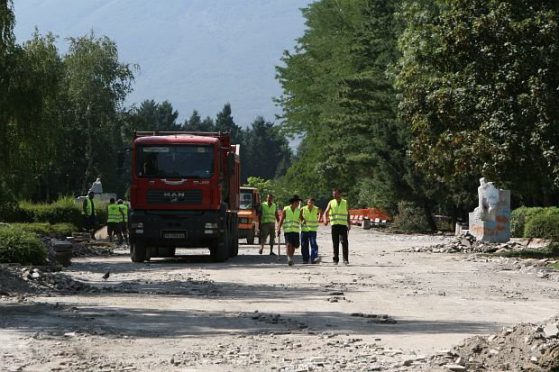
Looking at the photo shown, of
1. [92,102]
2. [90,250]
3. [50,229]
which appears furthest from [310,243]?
[92,102]

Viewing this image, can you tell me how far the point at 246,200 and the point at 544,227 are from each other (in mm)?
12993

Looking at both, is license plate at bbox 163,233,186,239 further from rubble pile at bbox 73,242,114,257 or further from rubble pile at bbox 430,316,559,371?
rubble pile at bbox 430,316,559,371

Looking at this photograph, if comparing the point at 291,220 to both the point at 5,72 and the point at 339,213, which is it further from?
the point at 5,72

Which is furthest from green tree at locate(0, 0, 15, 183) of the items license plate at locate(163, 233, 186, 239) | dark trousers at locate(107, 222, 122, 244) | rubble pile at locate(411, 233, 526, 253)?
rubble pile at locate(411, 233, 526, 253)

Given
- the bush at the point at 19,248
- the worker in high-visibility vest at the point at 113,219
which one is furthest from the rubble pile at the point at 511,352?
the worker in high-visibility vest at the point at 113,219

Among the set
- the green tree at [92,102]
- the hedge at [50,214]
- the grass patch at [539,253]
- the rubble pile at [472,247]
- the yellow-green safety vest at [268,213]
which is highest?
the green tree at [92,102]

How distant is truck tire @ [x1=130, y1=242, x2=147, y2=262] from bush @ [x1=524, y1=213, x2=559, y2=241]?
1682cm

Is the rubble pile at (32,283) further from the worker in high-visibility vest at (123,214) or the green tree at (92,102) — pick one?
the green tree at (92,102)

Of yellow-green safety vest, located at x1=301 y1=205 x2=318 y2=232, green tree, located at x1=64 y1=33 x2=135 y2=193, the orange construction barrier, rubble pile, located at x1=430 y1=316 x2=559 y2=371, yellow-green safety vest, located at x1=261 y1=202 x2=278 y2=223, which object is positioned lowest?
rubble pile, located at x1=430 y1=316 x2=559 y2=371

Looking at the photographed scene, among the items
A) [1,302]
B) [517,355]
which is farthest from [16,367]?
[1,302]

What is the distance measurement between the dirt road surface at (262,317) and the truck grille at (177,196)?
3.95m

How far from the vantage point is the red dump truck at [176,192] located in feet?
107

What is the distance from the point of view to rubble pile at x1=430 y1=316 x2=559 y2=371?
35.9 feet

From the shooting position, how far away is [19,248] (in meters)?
24.6
